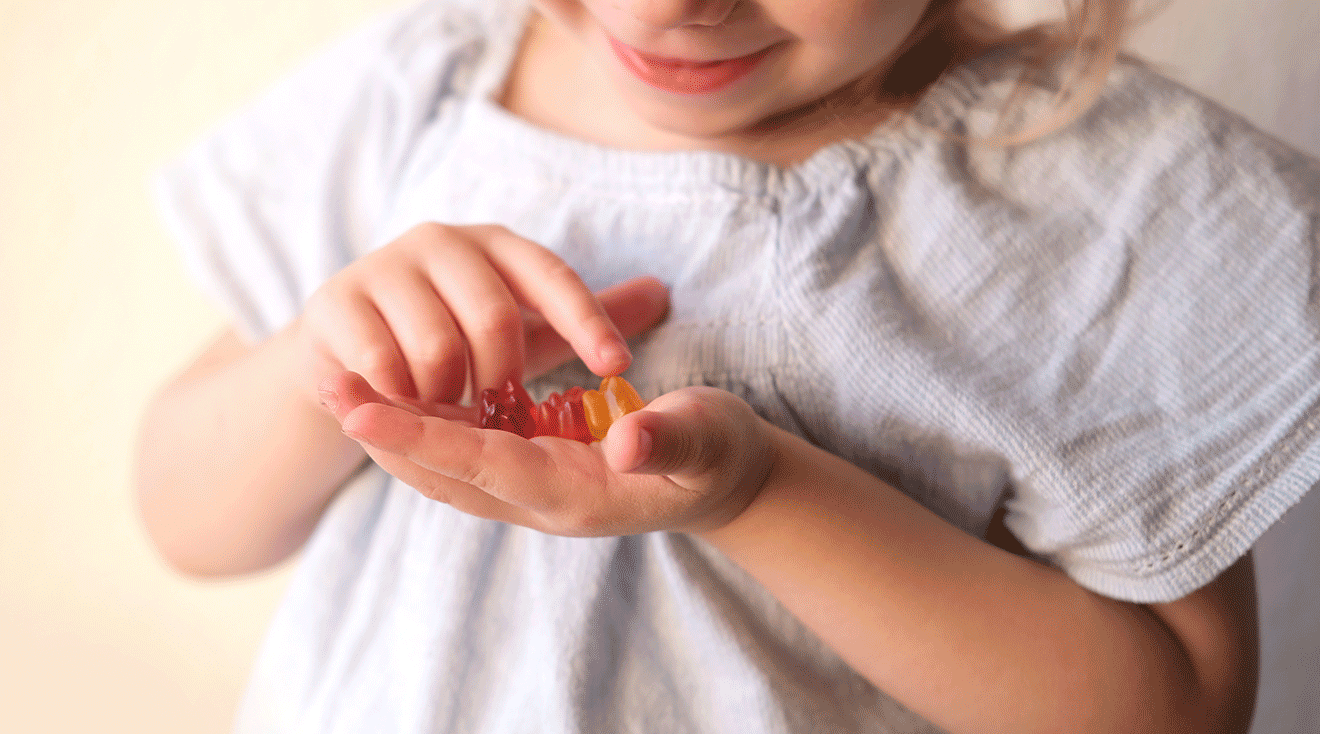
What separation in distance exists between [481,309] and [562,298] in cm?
4

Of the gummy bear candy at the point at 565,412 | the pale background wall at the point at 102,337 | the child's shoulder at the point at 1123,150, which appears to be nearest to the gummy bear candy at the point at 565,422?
the gummy bear candy at the point at 565,412

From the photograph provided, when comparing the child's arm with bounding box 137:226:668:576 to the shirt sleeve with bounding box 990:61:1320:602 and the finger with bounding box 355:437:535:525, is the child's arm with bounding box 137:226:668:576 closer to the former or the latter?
the finger with bounding box 355:437:535:525

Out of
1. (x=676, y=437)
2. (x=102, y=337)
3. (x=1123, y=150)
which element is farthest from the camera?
(x=102, y=337)

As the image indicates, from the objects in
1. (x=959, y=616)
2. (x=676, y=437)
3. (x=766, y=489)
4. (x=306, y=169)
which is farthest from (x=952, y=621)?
(x=306, y=169)

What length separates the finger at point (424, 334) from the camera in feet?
1.28

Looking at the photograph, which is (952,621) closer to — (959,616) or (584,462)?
(959,616)

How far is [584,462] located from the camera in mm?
333

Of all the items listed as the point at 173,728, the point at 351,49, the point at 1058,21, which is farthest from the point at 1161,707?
the point at 173,728

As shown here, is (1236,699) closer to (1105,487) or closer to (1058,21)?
(1105,487)

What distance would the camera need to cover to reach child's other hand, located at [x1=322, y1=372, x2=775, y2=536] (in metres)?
0.29

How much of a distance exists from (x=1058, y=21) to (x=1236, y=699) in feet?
1.31

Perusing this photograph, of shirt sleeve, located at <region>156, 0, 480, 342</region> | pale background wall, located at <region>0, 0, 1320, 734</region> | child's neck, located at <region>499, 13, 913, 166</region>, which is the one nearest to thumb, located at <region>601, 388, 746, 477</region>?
child's neck, located at <region>499, 13, 913, 166</region>

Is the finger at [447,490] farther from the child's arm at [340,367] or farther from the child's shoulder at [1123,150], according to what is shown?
the child's shoulder at [1123,150]

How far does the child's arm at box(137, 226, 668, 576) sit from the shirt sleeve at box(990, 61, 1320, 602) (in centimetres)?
21
